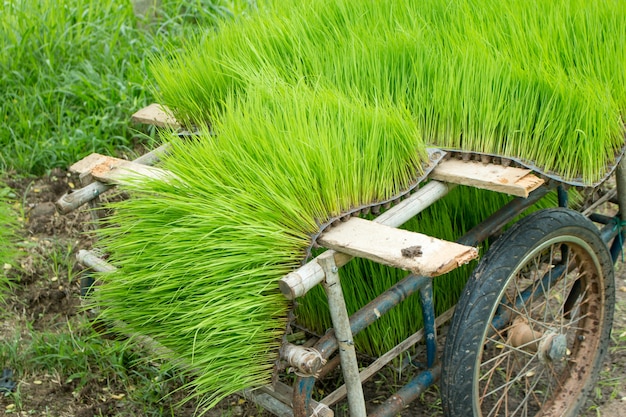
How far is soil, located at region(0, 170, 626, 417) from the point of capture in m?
2.74

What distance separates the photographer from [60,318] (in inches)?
126

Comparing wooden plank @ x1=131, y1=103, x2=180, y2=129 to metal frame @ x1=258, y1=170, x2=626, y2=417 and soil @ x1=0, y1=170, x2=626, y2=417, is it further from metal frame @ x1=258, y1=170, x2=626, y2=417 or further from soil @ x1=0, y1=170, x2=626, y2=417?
metal frame @ x1=258, y1=170, x2=626, y2=417

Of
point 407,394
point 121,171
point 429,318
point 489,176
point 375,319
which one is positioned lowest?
point 407,394

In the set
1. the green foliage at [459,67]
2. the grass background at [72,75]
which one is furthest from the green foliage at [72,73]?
the green foliage at [459,67]

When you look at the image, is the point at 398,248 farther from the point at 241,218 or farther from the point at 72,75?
the point at 72,75

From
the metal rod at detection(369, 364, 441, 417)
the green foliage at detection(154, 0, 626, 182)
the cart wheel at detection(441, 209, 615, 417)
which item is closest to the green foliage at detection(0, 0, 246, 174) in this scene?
the green foliage at detection(154, 0, 626, 182)

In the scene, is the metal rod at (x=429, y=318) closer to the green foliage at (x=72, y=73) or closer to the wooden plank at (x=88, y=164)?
the wooden plank at (x=88, y=164)

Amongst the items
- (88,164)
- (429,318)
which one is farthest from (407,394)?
(88,164)

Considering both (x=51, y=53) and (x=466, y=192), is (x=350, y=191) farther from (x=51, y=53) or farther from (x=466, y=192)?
(x=51, y=53)

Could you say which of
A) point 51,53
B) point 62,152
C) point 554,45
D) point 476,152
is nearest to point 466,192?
point 476,152

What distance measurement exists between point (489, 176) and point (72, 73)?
2470 mm

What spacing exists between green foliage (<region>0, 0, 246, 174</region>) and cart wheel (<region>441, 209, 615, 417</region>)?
6.20 ft

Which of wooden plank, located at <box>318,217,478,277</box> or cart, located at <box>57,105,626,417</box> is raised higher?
wooden plank, located at <box>318,217,478,277</box>

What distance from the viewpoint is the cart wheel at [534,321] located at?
7.04 feet
